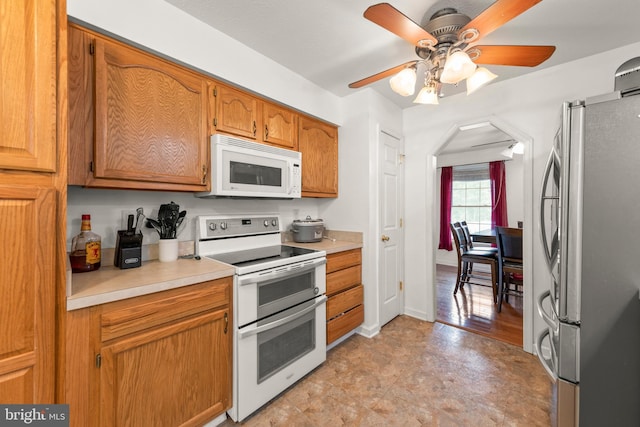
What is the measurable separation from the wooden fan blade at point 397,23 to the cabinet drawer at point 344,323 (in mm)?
2004

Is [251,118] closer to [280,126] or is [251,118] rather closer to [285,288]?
[280,126]

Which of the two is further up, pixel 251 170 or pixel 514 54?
pixel 514 54

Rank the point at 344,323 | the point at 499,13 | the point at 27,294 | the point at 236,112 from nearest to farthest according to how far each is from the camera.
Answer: the point at 27,294, the point at 499,13, the point at 236,112, the point at 344,323

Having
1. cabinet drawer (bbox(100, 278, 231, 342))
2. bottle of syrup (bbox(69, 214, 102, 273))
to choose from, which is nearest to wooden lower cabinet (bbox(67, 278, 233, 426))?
cabinet drawer (bbox(100, 278, 231, 342))

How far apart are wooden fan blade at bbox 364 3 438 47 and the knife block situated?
1.63 meters

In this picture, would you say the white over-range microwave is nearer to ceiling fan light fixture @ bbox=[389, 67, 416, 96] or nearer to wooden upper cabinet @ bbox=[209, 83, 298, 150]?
wooden upper cabinet @ bbox=[209, 83, 298, 150]

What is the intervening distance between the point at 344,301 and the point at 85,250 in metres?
1.82

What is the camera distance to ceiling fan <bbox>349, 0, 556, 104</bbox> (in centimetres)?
113

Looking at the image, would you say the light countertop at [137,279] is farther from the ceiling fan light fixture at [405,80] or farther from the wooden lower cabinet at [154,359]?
the ceiling fan light fixture at [405,80]

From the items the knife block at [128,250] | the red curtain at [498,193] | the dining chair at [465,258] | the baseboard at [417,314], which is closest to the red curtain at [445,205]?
the red curtain at [498,193]

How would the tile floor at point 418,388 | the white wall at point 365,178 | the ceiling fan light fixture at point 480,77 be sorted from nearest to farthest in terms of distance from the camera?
the ceiling fan light fixture at point 480,77 → the tile floor at point 418,388 → the white wall at point 365,178

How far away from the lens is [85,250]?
137 cm

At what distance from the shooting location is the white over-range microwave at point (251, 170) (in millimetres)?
1725

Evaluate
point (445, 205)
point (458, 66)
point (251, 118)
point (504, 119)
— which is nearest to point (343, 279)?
point (251, 118)
